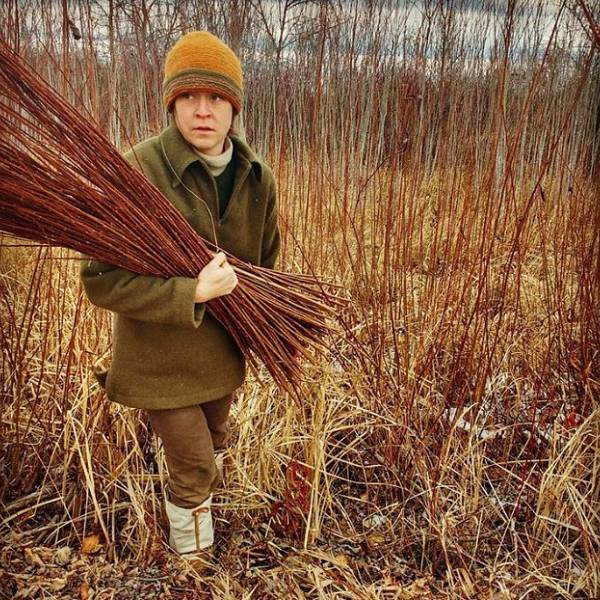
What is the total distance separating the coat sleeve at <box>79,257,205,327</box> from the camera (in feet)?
3.71

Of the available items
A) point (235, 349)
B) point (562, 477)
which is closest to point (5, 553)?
point (235, 349)

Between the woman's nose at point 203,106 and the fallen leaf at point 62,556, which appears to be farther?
the fallen leaf at point 62,556

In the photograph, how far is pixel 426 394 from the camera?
82.0 inches

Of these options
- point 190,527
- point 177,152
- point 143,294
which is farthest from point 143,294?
point 190,527

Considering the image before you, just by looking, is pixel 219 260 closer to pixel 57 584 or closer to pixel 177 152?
pixel 177 152

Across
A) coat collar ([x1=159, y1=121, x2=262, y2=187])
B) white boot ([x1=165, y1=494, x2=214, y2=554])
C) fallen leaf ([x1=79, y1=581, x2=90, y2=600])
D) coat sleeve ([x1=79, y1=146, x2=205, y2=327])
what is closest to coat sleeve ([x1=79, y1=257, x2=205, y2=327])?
coat sleeve ([x1=79, y1=146, x2=205, y2=327])

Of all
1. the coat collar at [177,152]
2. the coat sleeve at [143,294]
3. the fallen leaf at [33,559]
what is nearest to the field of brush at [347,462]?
the fallen leaf at [33,559]

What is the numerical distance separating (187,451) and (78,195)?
0.69 metres

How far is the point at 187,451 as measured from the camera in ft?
4.44

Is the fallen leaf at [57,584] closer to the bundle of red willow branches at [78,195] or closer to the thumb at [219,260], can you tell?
the bundle of red willow branches at [78,195]

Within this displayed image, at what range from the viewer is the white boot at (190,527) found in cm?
145

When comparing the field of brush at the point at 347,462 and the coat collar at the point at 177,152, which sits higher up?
the coat collar at the point at 177,152

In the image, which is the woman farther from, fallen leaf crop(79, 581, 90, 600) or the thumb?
fallen leaf crop(79, 581, 90, 600)

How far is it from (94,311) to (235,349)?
885 millimetres
